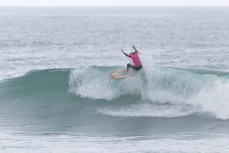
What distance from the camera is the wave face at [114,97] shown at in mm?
26031

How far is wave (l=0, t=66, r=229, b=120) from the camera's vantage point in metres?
26.1

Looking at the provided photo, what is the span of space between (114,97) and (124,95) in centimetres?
46

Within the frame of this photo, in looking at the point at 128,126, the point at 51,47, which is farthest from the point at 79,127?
the point at 51,47

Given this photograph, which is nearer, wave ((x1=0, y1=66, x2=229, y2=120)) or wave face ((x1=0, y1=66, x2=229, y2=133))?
wave face ((x1=0, y1=66, x2=229, y2=133))

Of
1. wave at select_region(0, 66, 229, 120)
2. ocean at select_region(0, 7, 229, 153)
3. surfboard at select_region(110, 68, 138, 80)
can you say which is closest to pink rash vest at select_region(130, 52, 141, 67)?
surfboard at select_region(110, 68, 138, 80)

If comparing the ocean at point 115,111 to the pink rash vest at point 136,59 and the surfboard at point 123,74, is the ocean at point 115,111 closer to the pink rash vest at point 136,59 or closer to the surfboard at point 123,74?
the surfboard at point 123,74

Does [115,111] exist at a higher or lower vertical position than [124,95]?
lower

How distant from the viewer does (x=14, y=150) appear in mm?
20062

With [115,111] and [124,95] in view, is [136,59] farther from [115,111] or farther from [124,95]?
[124,95]

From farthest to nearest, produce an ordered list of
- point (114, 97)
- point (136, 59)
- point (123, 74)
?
1. point (114, 97)
2. point (123, 74)
3. point (136, 59)

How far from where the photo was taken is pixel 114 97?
95.6 ft

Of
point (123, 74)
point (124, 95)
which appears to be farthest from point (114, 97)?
Answer: point (123, 74)

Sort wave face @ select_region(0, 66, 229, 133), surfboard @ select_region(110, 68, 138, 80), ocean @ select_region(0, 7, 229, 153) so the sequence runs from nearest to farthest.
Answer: ocean @ select_region(0, 7, 229, 153) → wave face @ select_region(0, 66, 229, 133) → surfboard @ select_region(110, 68, 138, 80)

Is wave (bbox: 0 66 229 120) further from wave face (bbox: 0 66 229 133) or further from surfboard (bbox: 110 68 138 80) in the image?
surfboard (bbox: 110 68 138 80)
